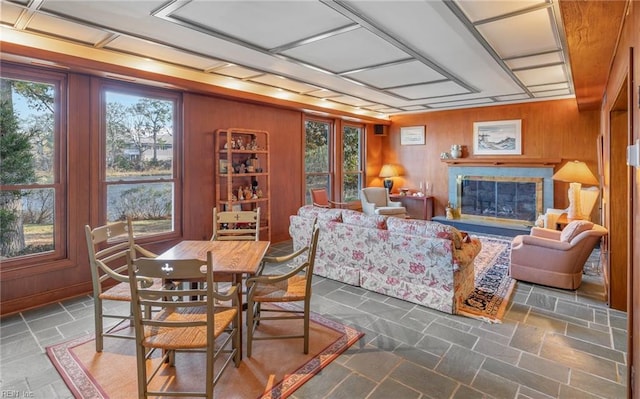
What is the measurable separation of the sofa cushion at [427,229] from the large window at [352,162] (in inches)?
168

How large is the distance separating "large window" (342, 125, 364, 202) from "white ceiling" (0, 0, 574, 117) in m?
2.76

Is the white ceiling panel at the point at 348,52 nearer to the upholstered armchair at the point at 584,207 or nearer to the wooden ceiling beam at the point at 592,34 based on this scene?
the wooden ceiling beam at the point at 592,34

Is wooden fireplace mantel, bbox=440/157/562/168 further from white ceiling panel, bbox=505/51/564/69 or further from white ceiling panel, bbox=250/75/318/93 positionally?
white ceiling panel, bbox=250/75/318/93

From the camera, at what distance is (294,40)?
3.35 metres

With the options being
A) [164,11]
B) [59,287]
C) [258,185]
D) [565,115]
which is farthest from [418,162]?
[59,287]

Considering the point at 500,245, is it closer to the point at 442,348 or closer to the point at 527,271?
the point at 527,271

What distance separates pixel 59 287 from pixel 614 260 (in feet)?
18.6

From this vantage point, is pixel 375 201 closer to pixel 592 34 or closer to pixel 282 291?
pixel 282 291

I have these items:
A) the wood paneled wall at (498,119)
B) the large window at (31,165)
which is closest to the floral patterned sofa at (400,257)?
the large window at (31,165)

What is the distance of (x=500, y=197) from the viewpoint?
715cm

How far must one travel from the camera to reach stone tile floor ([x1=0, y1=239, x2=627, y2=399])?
221 centimetres

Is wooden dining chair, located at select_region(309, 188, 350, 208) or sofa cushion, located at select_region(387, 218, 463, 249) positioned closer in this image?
sofa cushion, located at select_region(387, 218, 463, 249)

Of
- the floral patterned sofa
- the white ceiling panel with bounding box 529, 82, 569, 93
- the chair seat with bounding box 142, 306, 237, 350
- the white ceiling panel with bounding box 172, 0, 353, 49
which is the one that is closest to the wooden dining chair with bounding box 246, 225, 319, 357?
the chair seat with bounding box 142, 306, 237, 350

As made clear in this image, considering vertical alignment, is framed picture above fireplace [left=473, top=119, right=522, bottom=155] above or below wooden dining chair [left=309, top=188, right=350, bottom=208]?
above
